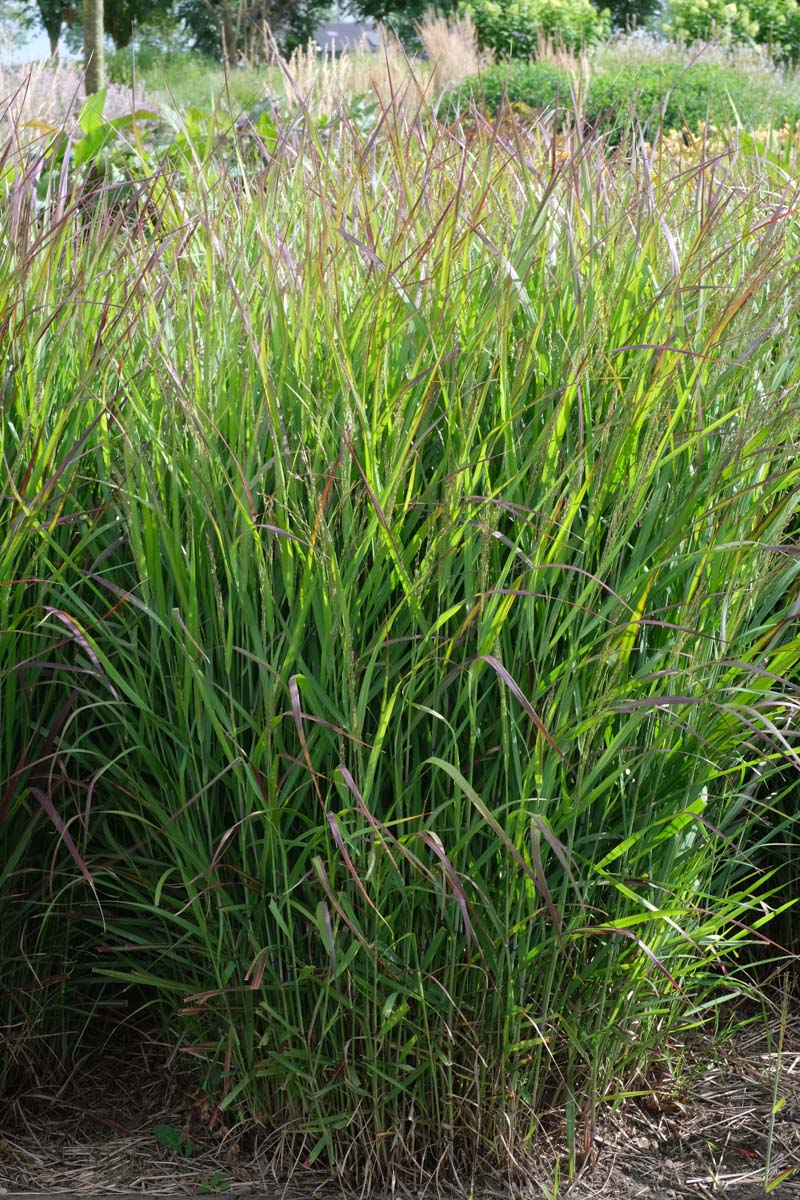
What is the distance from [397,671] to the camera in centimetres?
176

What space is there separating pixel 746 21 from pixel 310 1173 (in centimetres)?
2558

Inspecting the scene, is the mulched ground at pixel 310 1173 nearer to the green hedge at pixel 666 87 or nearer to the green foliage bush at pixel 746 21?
the green hedge at pixel 666 87

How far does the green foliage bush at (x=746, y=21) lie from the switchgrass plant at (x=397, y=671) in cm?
2176

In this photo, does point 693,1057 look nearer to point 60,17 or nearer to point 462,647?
point 462,647

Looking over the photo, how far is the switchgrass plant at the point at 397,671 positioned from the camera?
1.69m

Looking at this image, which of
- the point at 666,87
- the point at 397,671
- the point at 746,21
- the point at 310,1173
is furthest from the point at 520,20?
the point at 310,1173

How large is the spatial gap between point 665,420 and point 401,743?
678 mm

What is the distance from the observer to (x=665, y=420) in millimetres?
1883

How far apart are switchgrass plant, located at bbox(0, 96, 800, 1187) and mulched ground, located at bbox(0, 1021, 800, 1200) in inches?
2.7

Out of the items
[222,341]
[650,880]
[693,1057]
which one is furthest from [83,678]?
[693,1057]

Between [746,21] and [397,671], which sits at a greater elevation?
[397,671]

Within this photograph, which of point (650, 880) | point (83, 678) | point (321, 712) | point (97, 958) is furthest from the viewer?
point (97, 958)

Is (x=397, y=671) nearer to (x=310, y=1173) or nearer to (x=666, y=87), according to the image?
(x=310, y=1173)

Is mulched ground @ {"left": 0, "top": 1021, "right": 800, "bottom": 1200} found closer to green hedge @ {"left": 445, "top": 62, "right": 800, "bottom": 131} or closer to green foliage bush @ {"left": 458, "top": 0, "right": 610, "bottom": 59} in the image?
green hedge @ {"left": 445, "top": 62, "right": 800, "bottom": 131}
